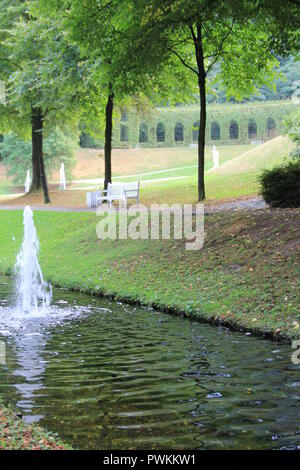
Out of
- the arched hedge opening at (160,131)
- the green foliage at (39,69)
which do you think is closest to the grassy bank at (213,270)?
the green foliage at (39,69)

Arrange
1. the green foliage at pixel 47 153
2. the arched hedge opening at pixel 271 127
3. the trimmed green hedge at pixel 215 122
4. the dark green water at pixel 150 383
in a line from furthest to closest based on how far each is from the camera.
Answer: the arched hedge opening at pixel 271 127
the trimmed green hedge at pixel 215 122
the green foliage at pixel 47 153
the dark green water at pixel 150 383

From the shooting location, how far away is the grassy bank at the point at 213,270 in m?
12.2

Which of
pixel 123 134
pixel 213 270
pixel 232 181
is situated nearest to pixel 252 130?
pixel 123 134

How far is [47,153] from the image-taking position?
53.3 m

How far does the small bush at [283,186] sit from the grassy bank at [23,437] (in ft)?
43.6

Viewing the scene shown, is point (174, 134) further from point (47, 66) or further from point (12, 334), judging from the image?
point (12, 334)

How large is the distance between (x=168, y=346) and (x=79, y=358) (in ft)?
4.66

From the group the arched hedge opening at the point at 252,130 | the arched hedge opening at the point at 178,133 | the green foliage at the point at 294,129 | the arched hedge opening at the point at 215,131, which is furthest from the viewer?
the arched hedge opening at the point at 178,133

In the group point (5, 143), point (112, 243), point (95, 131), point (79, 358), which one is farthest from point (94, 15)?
point (5, 143)

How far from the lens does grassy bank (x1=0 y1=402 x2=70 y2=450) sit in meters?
5.55

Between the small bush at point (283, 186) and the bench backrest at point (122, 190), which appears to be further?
the bench backrest at point (122, 190)

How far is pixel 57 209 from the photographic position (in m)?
28.1

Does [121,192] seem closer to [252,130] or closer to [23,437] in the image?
[23,437]

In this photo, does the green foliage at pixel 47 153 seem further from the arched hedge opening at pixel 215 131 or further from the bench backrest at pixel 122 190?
the bench backrest at pixel 122 190
